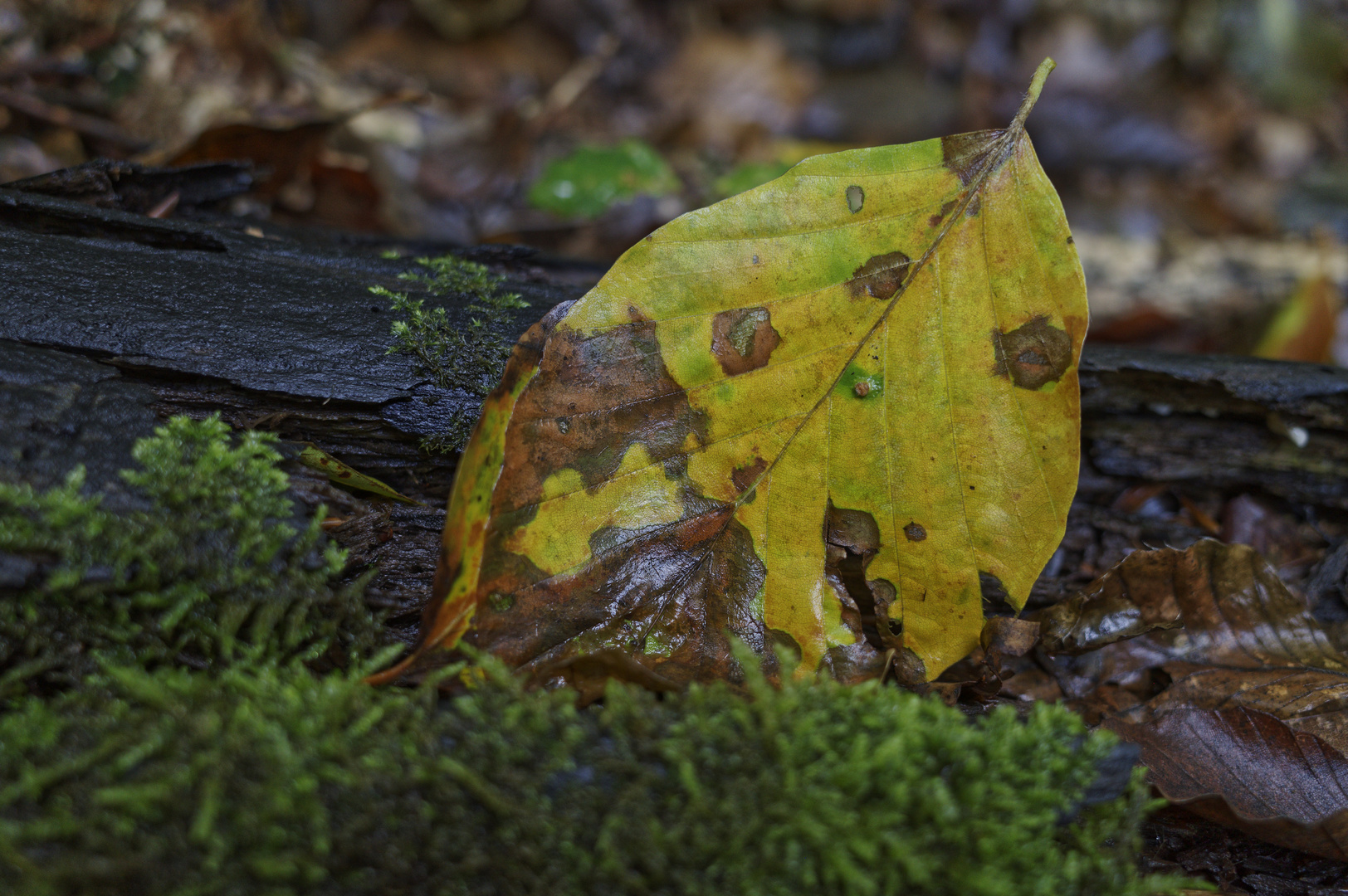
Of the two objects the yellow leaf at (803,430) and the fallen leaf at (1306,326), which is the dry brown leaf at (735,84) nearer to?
the fallen leaf at (1306,326)

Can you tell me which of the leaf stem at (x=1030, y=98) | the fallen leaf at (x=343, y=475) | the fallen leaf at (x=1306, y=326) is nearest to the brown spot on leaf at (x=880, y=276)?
the leaf stem at (x=1030, y=98)

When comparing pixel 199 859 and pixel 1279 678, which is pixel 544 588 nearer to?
pixel 199 859

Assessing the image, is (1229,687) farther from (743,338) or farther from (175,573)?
(175,573)

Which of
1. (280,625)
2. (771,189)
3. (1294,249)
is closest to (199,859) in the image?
(280,625)

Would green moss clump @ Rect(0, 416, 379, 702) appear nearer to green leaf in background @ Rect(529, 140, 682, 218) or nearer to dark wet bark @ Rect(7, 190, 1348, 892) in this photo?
dark wet bark @ Rect(7, 190, 1348, 892)

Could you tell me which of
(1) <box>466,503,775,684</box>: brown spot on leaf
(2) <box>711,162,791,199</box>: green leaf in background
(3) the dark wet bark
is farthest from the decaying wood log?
(2) <box>711,162,791,199</box>: green leaf in background

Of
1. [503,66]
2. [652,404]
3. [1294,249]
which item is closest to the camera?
[652,404]
